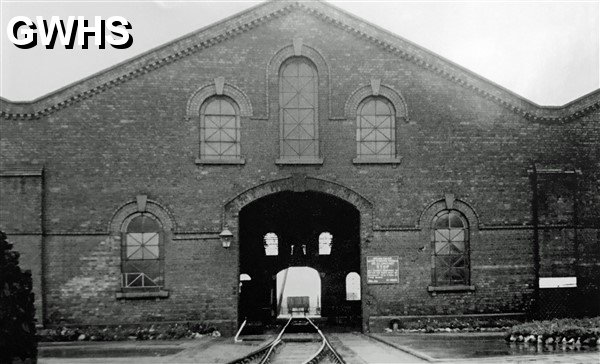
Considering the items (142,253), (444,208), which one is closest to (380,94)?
(444,208)

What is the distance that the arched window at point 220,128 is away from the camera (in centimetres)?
2456

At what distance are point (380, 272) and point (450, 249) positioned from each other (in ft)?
7.86

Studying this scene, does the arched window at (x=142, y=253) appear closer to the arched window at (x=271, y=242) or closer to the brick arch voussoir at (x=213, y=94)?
the brick arch voussoir at (x=213, y=94)

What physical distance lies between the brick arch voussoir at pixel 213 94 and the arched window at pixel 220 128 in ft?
0.63

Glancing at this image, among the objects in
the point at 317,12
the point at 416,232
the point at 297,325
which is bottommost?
the point at 297,325

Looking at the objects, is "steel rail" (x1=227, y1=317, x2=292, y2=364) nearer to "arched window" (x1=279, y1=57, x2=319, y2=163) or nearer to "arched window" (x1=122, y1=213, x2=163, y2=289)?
"arched window" (x1=122, y1=213, x2=163, y2=289)

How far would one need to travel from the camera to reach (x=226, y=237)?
23781mm

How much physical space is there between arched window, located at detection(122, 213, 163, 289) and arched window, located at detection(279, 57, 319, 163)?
4.71 metres

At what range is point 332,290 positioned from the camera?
127 feet

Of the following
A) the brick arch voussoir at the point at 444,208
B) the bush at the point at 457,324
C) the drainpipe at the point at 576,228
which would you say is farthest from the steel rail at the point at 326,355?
the drainpipe at the point at 576,228

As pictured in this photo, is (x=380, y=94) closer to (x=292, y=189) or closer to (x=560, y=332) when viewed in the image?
(x=292, y=189)

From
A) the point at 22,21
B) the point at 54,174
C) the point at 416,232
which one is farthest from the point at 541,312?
the point at 22,21

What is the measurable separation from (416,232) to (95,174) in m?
10.1

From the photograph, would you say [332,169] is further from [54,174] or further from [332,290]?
[332,290]
